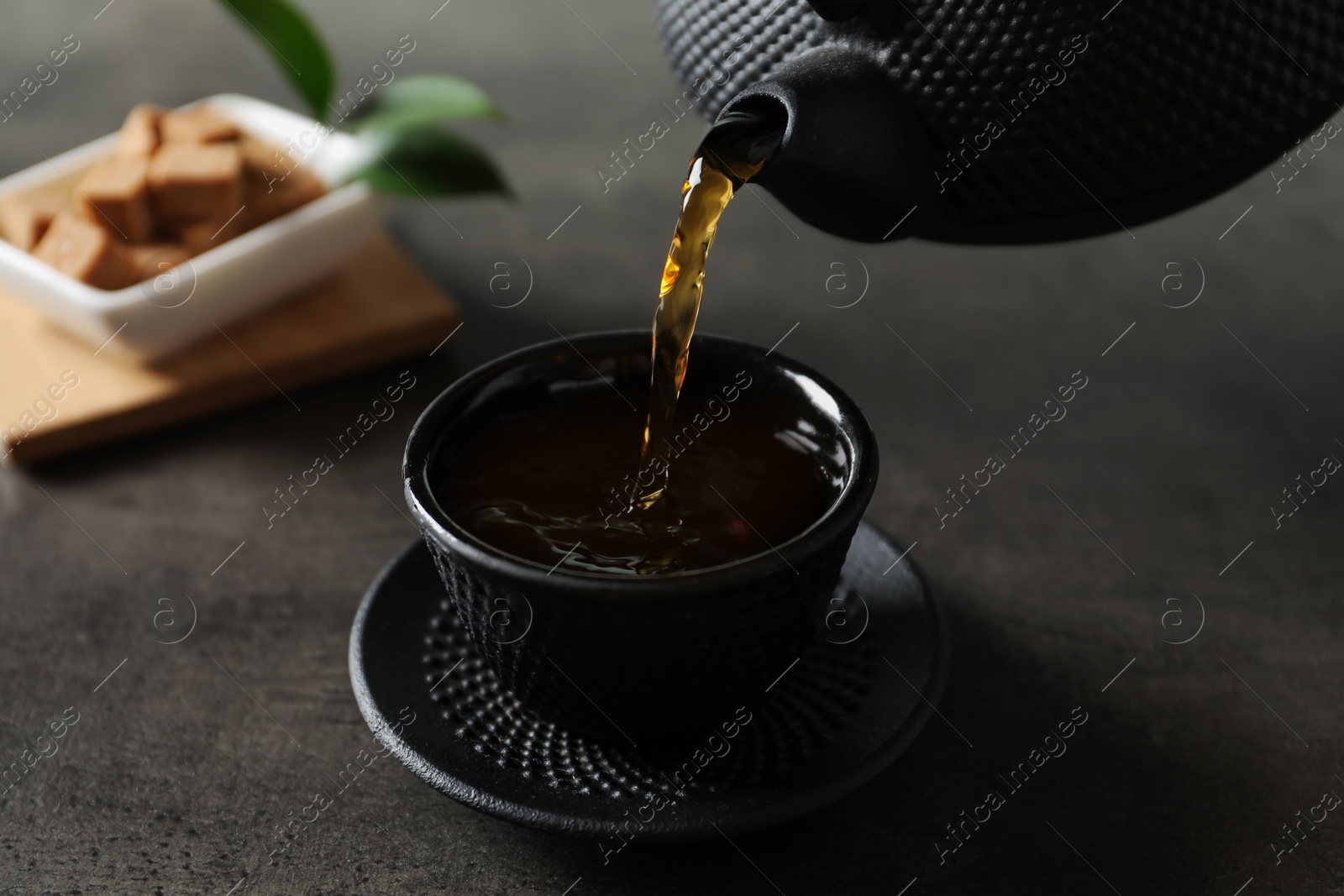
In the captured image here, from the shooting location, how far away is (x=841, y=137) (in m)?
0.65

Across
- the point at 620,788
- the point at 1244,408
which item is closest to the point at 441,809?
the point at 620,788

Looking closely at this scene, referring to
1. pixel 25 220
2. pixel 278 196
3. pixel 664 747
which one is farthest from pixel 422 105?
pixel 664 747

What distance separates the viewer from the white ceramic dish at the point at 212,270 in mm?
1089

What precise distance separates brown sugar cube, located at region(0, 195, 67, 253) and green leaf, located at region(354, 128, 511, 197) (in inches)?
11.3

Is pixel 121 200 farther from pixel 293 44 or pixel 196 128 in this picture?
→ pixel 293 44

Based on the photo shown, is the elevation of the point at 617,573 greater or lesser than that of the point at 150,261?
lesser

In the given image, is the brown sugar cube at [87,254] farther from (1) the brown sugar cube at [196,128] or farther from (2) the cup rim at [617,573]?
(2) the cup rim at [617,573]

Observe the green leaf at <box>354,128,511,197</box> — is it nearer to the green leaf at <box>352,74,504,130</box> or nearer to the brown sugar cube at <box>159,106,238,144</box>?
the green leaf at <box>352,74,504,130</box>

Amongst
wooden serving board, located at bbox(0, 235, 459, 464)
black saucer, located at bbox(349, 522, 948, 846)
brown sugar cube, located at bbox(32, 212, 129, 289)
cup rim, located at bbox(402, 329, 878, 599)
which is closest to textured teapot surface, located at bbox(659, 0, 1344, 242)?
cup rim, located at bbox(402, 329, 878, 599)

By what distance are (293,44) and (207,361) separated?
0.35 meters

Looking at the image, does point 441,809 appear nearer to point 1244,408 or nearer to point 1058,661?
point 1058,661

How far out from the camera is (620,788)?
686mm

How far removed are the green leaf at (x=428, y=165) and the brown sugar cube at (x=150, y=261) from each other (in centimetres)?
19

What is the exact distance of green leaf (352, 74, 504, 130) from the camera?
123 cm
